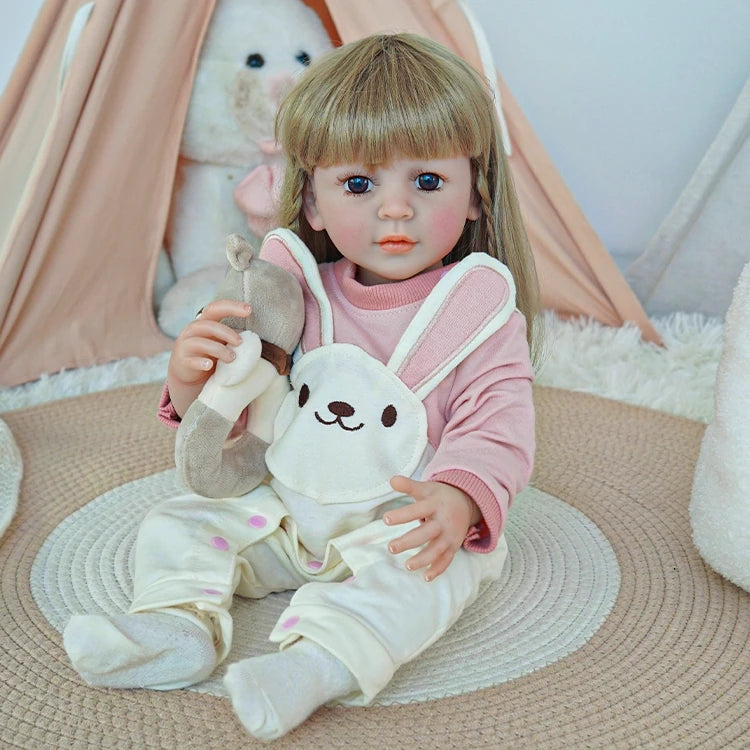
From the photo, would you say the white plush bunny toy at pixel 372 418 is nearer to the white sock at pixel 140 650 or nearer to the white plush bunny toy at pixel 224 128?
the white sock at pixel 140 650

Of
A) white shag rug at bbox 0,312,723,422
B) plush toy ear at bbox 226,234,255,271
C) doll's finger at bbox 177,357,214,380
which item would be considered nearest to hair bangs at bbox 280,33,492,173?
plush toy ear at bbox 226,234,255,271

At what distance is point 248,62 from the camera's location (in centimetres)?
168

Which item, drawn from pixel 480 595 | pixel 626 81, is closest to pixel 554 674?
pixel 480 595

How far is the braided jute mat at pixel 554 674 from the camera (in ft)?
2.48

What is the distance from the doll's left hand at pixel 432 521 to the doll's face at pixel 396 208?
0.73 ft

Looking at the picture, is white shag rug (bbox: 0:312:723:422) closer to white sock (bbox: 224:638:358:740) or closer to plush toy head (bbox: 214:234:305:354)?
plush toy head (bbox: 214:234:305:354)

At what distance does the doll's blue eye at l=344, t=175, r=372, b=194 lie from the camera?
2.93ft

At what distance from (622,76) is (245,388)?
137 centimetres

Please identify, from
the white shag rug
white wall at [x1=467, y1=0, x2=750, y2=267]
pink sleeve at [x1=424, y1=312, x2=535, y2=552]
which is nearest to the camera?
pink sleeve at [x1=424, y1=312, x2=535, y2=552]

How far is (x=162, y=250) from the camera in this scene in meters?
1.80

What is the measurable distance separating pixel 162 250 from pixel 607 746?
50.9 inches

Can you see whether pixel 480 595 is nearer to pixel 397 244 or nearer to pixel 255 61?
pixel 397 244

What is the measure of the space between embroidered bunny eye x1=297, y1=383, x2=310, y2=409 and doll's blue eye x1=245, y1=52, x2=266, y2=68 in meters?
0.90

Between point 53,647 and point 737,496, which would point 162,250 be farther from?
point 737,496
